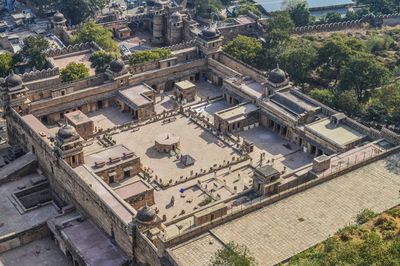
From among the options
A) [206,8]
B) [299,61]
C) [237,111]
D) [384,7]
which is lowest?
[237,111]

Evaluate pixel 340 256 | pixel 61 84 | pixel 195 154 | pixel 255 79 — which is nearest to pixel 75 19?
pixel 61 84

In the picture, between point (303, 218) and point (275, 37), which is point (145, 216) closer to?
point (303, 218)

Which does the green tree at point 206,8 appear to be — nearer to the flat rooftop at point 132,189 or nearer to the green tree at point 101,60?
the green tree at point 101,60

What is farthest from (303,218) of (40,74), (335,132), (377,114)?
(40,74)

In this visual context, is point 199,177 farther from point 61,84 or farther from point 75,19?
point 75,19

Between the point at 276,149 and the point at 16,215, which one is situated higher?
the point at 276,149

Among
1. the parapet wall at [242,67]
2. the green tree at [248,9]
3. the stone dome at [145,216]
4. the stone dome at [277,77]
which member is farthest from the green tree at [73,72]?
the green tree at [248,9]

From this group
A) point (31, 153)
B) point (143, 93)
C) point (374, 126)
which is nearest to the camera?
point (31, 153)
